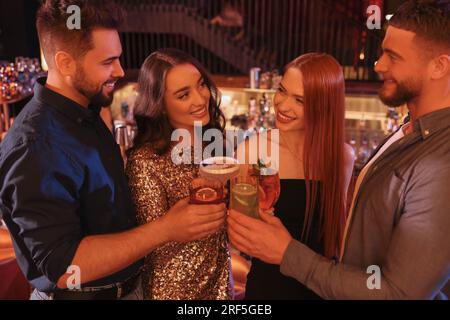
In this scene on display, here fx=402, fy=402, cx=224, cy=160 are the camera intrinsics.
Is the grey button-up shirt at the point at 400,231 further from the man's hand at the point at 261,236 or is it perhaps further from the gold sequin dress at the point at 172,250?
the gold sequin dress at the point at 172,250

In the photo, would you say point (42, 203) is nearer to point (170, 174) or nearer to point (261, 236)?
point (170, 174)

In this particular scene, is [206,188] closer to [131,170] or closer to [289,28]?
[131,170]

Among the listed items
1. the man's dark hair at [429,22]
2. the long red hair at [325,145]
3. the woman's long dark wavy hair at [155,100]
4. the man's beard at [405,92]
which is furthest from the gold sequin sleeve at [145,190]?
the man's dark hair at [429,22]

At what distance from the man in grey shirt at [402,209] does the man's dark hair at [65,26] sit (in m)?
0.77

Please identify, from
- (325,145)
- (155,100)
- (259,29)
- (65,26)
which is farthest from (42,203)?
(259,29)

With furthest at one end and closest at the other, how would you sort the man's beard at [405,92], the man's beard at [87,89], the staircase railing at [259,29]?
1. the staircase railing at [259,29]
2. the man's beard at [87,89]
3. the man's beard at [405,92]

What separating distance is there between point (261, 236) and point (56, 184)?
0.66 meters

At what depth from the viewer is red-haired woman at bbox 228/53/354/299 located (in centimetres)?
166

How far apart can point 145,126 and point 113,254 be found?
66 cm

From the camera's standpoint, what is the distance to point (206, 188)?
139cm

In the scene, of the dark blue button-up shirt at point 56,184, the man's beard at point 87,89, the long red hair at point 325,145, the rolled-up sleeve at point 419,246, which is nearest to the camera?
the rolled-up sleeve at point 419,246

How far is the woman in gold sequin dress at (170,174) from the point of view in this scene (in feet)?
5.11
